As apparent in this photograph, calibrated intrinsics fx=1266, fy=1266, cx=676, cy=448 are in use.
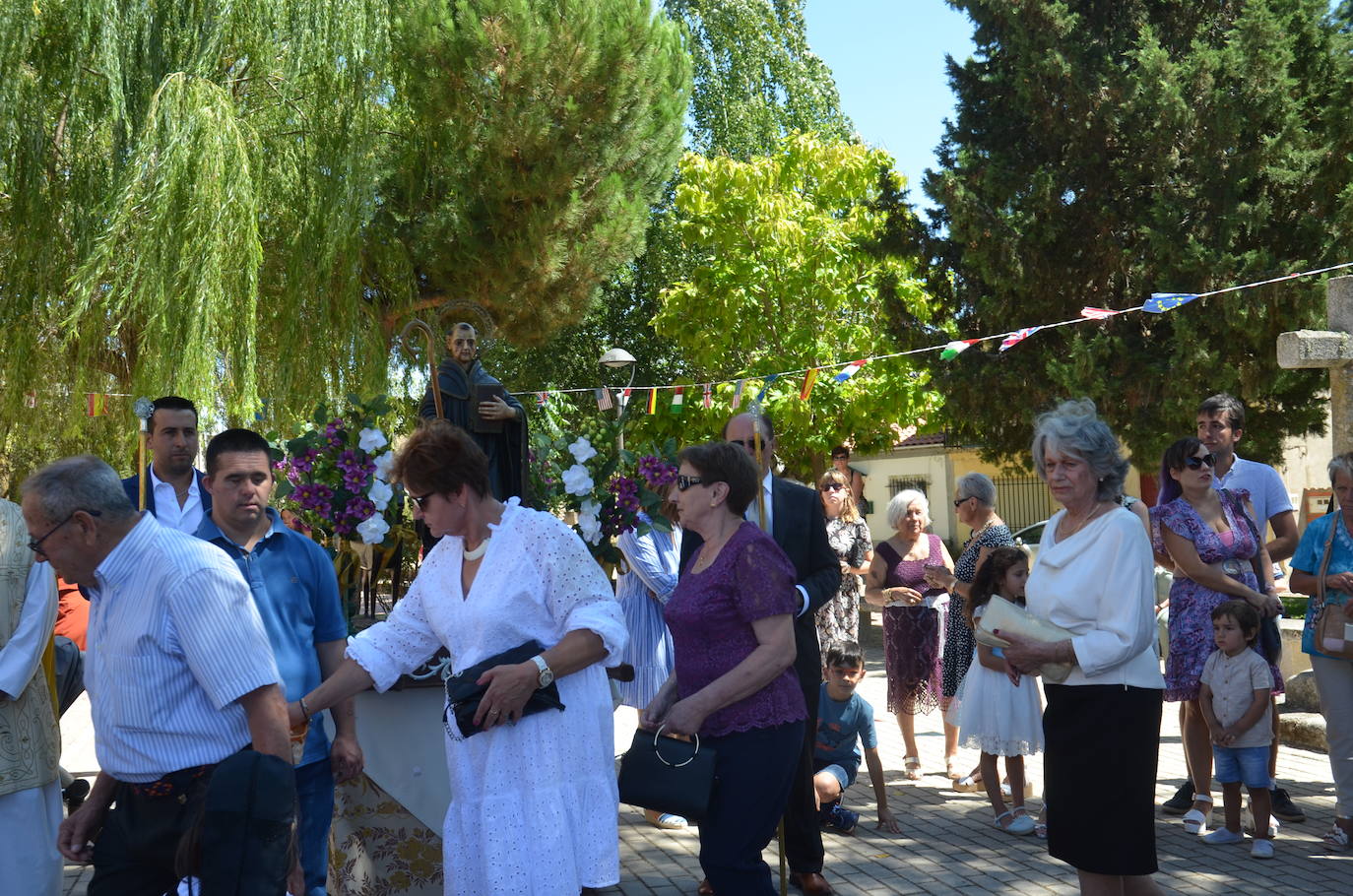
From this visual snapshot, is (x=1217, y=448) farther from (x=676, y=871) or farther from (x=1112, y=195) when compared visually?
(x=1112, y=195)

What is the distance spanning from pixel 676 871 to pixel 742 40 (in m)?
31.7

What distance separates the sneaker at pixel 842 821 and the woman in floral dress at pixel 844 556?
1299 mm

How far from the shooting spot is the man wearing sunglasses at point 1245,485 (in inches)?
270

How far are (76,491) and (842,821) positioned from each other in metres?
4.79

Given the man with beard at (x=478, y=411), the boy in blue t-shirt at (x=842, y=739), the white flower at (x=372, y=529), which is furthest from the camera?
the boy in blue t-shirt at (x=842, y=739)

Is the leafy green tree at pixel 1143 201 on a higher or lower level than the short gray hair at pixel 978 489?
higher

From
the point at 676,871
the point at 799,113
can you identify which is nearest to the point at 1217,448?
the point at 676,871

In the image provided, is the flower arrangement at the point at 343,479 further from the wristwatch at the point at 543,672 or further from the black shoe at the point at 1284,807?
the black shoe at the point at 1284,807

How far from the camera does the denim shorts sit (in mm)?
6164

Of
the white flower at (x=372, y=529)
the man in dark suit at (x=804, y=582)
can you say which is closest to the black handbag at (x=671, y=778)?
the man in dark suit at (x=804, y=582)

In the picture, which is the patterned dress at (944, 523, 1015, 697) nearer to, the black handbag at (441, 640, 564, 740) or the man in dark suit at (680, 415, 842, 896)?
the man in dark suit at (680, 415, 842, 896)

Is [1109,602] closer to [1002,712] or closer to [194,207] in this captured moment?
[1002,712]

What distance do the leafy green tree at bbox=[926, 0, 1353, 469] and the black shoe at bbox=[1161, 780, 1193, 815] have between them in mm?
13737

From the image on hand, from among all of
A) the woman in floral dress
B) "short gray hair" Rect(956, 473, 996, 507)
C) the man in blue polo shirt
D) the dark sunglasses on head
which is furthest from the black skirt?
the woman in floral dress
